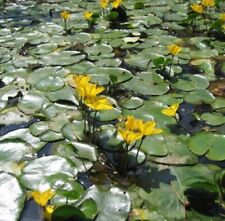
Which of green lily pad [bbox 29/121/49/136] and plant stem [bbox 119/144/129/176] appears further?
green lily pad [bbox 29/121/49/136]

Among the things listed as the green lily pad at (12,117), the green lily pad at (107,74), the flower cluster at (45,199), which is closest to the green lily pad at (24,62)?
the green lily pad at (107,74)

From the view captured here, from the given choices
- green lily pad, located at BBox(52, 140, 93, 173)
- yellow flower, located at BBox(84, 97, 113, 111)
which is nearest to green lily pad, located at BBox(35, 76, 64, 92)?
green lily pad, located at BBox(52, 140, 93, 173)

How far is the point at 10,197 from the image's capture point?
4.74ft

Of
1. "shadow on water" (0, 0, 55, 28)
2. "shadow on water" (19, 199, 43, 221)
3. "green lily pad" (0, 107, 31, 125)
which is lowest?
"shadow on water" (0, 0, 55, 28)

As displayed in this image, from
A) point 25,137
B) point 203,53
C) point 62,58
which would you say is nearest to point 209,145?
point 25,137

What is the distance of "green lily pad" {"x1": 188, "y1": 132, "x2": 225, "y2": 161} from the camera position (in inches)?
65.8

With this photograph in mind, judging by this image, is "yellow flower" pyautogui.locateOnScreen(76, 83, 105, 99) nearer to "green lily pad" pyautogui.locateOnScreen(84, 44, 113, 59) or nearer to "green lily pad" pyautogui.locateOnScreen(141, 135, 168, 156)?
"green lily pad" pyautogui.locateOnScreen(141, 135, 168, 156)

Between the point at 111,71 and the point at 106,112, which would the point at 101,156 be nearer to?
the point at 106,112

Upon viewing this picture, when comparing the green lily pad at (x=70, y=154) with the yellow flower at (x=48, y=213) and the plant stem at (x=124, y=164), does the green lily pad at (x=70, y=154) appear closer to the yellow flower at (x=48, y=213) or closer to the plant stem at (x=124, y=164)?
the plant stem at (x=124, y=164)

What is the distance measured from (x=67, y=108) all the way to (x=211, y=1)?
73.7 inches

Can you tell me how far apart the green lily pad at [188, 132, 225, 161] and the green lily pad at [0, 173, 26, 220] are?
0.78 m

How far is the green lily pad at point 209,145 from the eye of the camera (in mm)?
1672

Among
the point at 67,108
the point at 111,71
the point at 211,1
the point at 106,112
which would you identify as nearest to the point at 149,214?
the point at 106,112

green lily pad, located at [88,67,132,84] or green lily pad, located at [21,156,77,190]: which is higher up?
green lily pad, located at [21,156,77,190]
